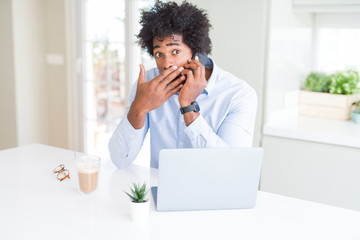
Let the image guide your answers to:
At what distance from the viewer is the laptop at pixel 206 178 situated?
1316 mm

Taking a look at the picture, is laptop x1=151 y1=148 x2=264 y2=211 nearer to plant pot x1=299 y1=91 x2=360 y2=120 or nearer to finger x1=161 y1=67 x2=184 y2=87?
finger x1=161 y1=67 x2=184 y2=87

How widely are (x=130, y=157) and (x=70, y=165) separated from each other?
26 cm

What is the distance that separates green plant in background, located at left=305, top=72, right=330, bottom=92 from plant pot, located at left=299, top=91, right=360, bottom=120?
0.06 m

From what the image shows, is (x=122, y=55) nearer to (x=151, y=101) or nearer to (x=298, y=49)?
(x=298, y=49)

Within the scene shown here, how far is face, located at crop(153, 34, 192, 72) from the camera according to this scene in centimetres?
177

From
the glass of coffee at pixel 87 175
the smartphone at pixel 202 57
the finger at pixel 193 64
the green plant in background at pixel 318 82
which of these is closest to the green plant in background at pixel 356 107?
the green plant in background at pixel 318 82

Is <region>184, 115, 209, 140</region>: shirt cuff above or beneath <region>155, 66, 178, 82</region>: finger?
beneath

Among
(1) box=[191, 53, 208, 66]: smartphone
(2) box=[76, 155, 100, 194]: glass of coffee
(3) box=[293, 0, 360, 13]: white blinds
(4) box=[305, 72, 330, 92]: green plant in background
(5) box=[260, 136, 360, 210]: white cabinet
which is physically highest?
(3) box=[293, 0, 360, 13]: white blinds

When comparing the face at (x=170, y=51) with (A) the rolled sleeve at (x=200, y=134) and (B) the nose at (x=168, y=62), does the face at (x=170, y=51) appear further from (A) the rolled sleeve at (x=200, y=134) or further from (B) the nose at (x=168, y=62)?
(A) the rolled sleeve at (x=200, y=134)

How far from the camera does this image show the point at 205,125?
1639 millimetres

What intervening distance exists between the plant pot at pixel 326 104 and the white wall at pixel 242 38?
1.54 ft

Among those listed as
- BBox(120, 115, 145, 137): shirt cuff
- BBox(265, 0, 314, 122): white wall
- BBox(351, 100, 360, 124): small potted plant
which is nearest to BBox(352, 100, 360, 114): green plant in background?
BBox(351, 100, 360, 124): small potted plant

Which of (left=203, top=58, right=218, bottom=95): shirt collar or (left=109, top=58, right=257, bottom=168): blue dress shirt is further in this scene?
(left=203, top=58, right=218, bottom=95): shirt collar

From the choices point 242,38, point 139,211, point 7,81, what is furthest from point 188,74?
point 7,81
